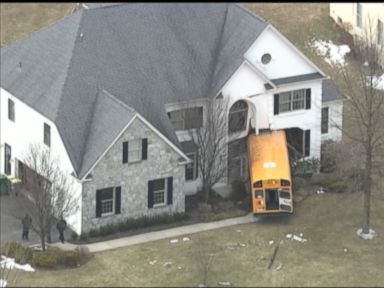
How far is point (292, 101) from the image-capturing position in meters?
62.0

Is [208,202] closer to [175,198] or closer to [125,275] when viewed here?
[175,198]

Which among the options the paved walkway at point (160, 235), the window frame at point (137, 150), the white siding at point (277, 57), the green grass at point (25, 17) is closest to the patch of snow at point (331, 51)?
the white siding at point (277, 57)

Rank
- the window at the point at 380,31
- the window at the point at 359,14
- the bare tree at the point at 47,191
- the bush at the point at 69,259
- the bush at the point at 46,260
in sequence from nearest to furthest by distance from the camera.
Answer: the bush at the point at 46,260, the bush at the point at 69,259, the bare tree at the point at 47,191, the window at the point at 380,31, the window at the point at 359,14

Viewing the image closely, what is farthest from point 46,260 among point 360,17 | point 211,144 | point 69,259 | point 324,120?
point 360,17

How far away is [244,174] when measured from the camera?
61.6 metres

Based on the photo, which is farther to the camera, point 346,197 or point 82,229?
point 346,197

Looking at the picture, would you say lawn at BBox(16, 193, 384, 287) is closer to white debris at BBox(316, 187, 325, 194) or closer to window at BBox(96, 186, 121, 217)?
white debris at BBox(316, 187, 325, 194)

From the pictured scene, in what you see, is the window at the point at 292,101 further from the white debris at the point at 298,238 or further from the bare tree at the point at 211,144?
the white debris at the point at 298,238

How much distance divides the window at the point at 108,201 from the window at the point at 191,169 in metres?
5.10

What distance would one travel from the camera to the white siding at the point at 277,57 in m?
60.4

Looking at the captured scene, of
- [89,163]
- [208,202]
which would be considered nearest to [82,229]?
[89,163]

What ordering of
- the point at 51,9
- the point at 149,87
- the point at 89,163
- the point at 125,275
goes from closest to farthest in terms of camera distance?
the point at 125,275 → the point at 89,163 → the point at 149,87 → the point at 51,9

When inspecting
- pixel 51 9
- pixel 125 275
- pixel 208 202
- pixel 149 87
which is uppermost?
pixel 51 9

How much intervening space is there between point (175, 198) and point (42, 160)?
6813 millimetres
